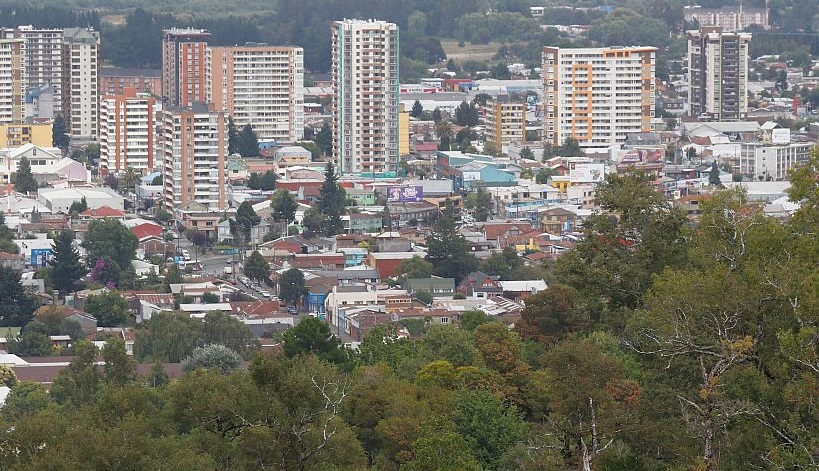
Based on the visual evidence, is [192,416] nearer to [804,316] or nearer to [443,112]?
[804,316]

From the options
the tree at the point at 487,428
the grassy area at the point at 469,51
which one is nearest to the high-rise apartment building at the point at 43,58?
the grassy area at the point at 469,51

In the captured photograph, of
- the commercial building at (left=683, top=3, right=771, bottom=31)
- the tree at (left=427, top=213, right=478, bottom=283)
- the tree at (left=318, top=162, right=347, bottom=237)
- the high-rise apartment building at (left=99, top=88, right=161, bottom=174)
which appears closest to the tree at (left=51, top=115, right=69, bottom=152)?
the high-rise apartment building at (left=99, top=88, right=161, bottom=174)

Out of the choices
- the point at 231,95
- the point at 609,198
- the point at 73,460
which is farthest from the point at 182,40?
the point at 73,460

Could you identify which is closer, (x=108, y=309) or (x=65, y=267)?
(x=108, y=309)

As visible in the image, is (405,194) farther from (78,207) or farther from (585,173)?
(78,207)

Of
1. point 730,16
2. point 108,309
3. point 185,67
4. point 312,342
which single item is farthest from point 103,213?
point 730,16

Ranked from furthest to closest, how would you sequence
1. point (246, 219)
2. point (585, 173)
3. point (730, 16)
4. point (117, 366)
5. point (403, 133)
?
point (730, 16) < point (403, 133) < point (585, 173) < point (246, 219) < point (117, 366)
